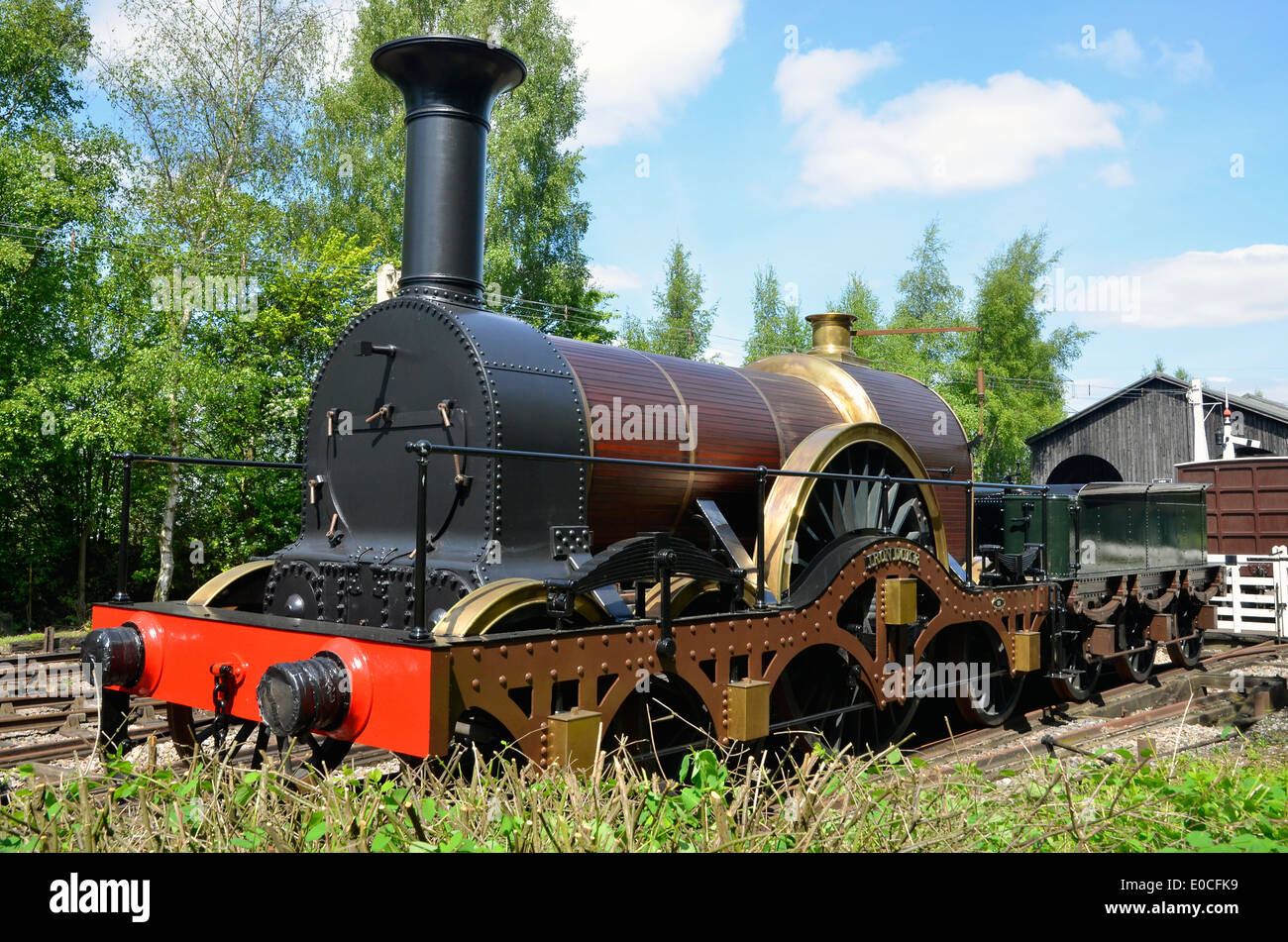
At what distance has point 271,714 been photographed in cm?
400

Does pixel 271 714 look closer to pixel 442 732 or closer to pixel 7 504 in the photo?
pixel 442 732

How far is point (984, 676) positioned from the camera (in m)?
7.64

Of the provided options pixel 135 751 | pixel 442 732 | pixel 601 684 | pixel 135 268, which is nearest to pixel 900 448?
pixel 601 684

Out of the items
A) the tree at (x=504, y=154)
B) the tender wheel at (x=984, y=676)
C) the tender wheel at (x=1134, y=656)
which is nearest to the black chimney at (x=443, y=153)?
the tender wheel at (x=984, y=676)

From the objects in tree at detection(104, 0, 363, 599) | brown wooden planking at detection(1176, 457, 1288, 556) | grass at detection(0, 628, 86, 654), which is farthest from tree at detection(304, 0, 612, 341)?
brown wooden planking at detection(1176, 457, 1288, 556)

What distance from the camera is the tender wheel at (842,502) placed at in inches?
230

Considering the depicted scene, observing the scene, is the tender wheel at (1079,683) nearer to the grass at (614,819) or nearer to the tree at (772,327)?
the grass at (614,819)

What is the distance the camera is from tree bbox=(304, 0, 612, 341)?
2200 centimetres

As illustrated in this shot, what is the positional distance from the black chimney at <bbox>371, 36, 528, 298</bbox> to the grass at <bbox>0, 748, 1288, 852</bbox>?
308 centimetres

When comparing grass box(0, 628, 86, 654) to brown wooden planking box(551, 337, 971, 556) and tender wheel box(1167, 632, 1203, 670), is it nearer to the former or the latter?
brown wooden planking box(551, 337, 971, 556)

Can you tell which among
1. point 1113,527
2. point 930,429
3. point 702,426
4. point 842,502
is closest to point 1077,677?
point 1113,527

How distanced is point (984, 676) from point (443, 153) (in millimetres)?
5478

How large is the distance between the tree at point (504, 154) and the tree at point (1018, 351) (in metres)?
16.1

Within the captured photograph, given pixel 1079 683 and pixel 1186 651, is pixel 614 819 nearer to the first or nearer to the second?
pixel 1079 683
